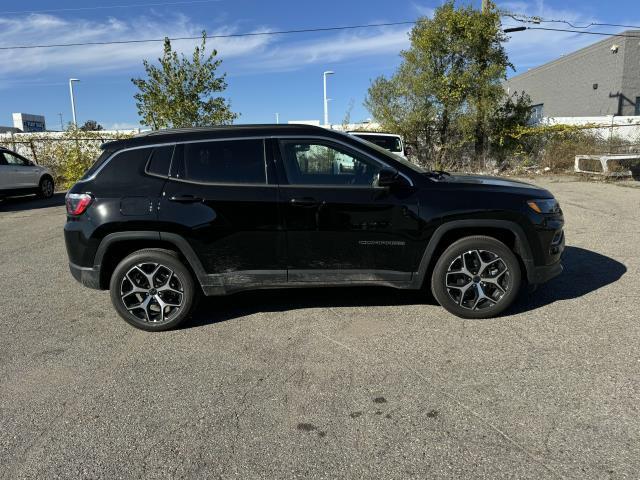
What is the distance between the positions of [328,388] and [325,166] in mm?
2014

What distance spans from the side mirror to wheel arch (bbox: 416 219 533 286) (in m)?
0.53

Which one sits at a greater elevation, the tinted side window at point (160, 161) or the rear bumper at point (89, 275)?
the tinted side window at point (160, 161)

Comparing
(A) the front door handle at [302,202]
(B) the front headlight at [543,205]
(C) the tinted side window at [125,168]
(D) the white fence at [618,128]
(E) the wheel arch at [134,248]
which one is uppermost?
(D) the white fence at [618,128]

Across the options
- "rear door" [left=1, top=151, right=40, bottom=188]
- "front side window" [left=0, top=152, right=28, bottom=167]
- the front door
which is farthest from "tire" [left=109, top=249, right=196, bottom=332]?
"front side window" [left=0, top=152, right=28, bottom=167]

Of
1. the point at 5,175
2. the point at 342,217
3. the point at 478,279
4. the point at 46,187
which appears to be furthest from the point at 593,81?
the point at 342,217

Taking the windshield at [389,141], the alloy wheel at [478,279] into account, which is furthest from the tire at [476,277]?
the windshield at [389,141]

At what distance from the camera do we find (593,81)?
30172mm

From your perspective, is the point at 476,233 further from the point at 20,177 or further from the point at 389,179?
the point at 20,177

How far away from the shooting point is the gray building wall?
27.1 m

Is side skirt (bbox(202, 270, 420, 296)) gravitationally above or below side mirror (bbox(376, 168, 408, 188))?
below

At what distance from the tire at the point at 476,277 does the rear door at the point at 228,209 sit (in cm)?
150

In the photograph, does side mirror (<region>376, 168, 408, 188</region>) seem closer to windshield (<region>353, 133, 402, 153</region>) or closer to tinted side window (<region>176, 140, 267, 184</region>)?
tinted side window (<region>176, 140, 267, 184</region>)

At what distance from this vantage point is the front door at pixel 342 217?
421cm

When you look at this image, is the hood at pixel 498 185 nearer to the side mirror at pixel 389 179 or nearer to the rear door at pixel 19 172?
the side mirror at pixel 389 179
